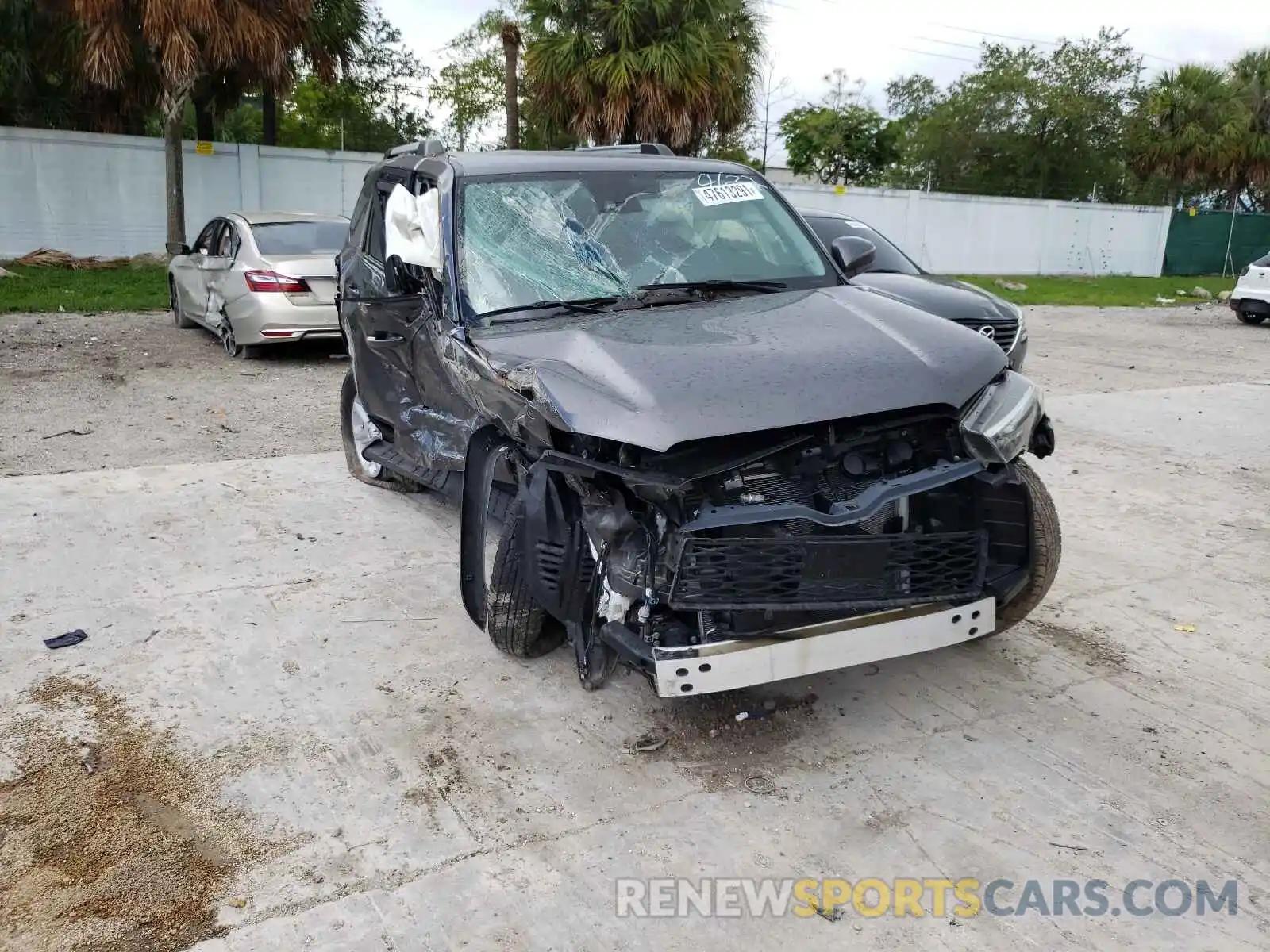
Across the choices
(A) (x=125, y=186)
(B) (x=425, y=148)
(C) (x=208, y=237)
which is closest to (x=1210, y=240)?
(A) (x=125, y=186)

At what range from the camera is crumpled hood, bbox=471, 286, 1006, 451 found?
2936 mm

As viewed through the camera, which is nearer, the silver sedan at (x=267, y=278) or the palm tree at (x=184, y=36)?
the silver sedan at (x=267, y=278)

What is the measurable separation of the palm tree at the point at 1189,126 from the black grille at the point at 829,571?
111 ft

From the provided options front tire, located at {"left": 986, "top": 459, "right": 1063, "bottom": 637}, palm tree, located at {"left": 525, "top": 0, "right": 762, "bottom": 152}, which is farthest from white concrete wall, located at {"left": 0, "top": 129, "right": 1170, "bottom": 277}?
front tire, located at {"left": 986, "top": 459, "right": 1063, "bottom": 637}

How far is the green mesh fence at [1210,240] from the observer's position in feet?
98.8

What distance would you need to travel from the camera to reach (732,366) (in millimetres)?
3154

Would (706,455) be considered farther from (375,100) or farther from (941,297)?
(375,100)

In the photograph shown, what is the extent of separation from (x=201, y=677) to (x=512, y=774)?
1.38m

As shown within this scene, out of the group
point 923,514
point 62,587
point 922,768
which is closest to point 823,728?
point 922,768

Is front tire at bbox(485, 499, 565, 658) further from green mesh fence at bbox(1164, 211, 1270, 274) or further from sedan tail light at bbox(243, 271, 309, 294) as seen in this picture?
green mesh fence at bbox(1164, 211, 1270, 274)

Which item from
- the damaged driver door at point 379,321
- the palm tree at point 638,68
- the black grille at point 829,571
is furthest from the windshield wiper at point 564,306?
the palm tree at point 638,68

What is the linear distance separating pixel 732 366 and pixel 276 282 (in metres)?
7.55

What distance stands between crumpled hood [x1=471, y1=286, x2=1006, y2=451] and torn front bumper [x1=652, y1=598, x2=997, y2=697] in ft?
2.10

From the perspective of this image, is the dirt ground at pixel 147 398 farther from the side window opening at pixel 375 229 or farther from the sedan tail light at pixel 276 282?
the side window opening at pixel 375 229
